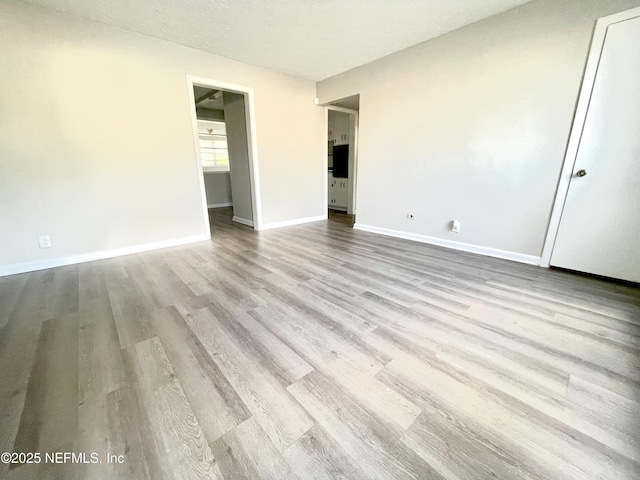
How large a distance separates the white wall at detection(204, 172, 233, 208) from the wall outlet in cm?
423

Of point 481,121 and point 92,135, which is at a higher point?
point 481,121

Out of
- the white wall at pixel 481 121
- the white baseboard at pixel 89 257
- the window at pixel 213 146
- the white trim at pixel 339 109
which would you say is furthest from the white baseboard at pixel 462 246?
the window at pixel 213 146

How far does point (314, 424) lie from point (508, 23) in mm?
3775

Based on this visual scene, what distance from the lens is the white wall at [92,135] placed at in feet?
7.73

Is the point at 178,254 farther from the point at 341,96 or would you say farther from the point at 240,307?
the point at 341,96

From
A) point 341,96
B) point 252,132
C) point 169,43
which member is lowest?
point 252,132

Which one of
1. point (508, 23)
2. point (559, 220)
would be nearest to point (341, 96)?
point (508, 23)

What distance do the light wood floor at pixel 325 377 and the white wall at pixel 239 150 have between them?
8.37 ft

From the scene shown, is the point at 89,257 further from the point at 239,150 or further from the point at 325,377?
the point at 325,377

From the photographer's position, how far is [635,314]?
1764 mm

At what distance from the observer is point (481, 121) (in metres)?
2.81

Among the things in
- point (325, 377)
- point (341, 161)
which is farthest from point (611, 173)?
point (341, 161)

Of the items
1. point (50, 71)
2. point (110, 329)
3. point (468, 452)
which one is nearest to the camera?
point (468, 452)

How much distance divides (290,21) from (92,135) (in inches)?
97.0
